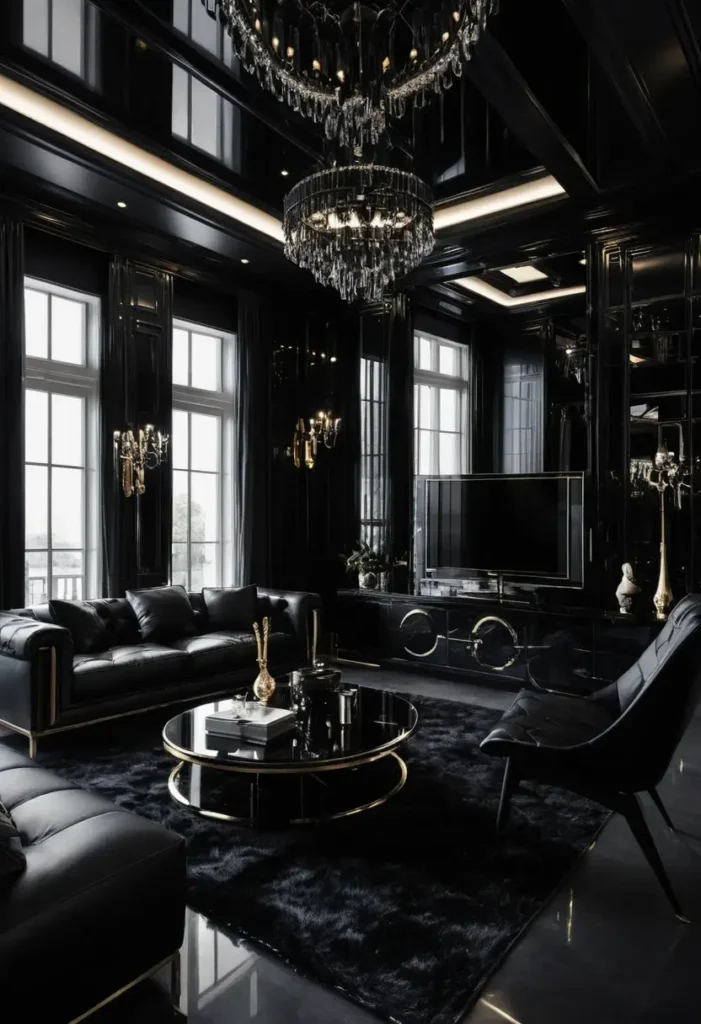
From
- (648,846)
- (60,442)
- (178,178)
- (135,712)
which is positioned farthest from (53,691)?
(178,178)

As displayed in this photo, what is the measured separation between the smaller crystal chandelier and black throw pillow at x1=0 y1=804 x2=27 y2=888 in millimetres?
3586

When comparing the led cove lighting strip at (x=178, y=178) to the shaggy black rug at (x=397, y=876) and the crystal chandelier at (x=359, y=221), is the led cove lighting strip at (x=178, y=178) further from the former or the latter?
the shaggy black rug at (x=397, y=876)

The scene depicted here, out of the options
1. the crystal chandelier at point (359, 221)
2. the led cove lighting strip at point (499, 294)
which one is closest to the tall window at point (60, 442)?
the crystal chandelier at point (359, 221)

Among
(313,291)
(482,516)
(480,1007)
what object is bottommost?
(480,1007)

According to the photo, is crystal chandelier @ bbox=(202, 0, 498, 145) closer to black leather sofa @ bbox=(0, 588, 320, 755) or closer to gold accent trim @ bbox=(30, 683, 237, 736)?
black leather sofa @ bbox=(0, 588, 320, 755)

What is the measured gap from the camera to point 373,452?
6.04 meters

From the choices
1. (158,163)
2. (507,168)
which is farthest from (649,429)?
(158,163)

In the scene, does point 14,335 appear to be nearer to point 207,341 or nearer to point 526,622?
point 207,341

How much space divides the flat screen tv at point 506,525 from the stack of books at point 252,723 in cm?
264

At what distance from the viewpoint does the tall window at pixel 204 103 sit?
10.3 ft

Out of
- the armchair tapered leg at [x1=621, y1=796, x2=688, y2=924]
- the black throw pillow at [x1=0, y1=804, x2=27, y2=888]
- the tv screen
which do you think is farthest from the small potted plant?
the black throw pillow at [x1=0, y1=804, x2=27, y2=888]

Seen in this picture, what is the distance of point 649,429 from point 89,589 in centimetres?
402

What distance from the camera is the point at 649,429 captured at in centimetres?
447

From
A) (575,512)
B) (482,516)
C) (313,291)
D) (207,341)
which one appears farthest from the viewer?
(313,291)
